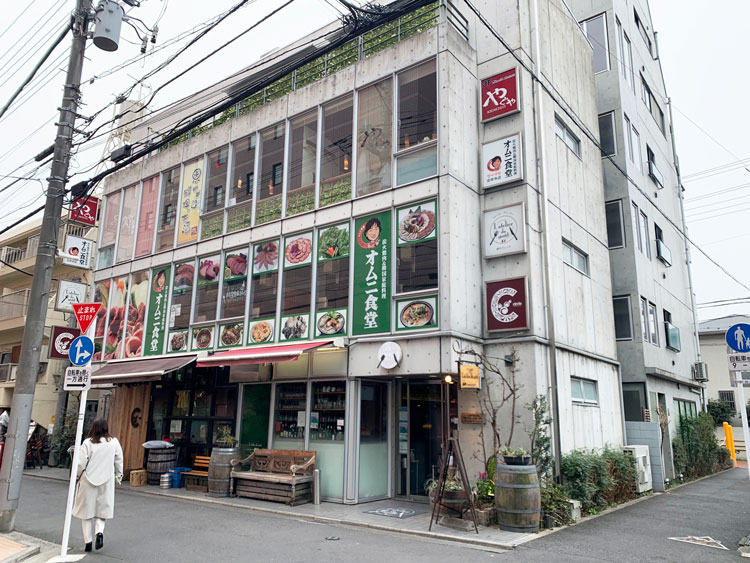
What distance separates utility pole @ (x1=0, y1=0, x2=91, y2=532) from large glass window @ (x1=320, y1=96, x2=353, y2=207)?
589cm

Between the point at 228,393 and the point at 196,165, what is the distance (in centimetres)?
744

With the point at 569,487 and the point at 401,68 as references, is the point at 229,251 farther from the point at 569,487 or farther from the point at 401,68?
the point at 569,487

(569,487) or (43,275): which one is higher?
(43,275)

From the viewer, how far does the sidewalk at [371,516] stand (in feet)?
29.2

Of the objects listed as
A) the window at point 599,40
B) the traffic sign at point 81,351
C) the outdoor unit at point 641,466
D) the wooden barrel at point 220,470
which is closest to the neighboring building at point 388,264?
the outdoor unit at point 641,466

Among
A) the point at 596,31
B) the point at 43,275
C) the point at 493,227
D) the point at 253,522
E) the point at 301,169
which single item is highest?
the point at 596,31

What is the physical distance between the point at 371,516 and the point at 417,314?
4.11m

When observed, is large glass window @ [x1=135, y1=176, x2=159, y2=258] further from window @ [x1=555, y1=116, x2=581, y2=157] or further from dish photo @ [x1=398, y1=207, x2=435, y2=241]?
window @ [x1=555, y1=116, x2=581, y2=157]

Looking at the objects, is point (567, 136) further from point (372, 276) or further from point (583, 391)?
point (372, 276)

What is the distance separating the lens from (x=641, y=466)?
1409 cm

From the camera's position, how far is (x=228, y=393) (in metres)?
15.5

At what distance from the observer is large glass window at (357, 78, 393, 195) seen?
1343 cm

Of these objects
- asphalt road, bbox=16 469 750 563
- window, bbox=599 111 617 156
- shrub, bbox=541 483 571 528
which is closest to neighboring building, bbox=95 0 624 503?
window, bbox=599 111 617 156

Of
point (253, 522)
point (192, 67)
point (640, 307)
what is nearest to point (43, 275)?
point (192, 67)
